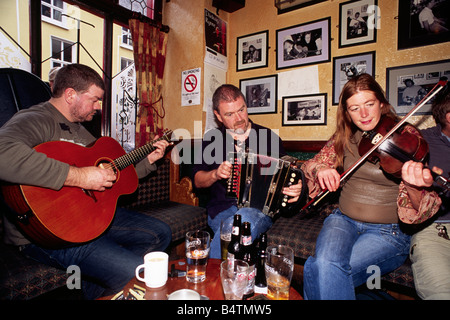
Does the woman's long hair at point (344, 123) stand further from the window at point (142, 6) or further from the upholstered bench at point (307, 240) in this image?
the window at point (142, 6)

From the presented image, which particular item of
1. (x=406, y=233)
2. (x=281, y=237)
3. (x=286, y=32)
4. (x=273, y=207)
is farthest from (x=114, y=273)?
(x=286, y=32)

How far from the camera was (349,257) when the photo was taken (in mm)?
1453

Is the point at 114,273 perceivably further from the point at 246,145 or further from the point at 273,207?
the point at 246,145

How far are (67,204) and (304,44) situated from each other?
10.1 feet

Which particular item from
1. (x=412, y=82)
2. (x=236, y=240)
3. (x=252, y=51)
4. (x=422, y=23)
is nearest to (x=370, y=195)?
(x=236, y=240)

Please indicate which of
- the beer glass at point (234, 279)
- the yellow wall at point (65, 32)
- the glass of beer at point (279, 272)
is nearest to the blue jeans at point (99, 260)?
the beer glass at point (234, 279)

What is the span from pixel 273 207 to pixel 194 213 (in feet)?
4.12

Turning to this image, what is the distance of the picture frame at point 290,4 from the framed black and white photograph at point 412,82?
4.21 feet

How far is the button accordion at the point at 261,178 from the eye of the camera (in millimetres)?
1664

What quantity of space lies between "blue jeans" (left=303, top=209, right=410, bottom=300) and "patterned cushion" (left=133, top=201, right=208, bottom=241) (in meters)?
1.40

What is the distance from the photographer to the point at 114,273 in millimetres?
1511

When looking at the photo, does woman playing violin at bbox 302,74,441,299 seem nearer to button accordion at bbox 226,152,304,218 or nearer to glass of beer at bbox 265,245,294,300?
button accordion at bbox 226,152,304,218
